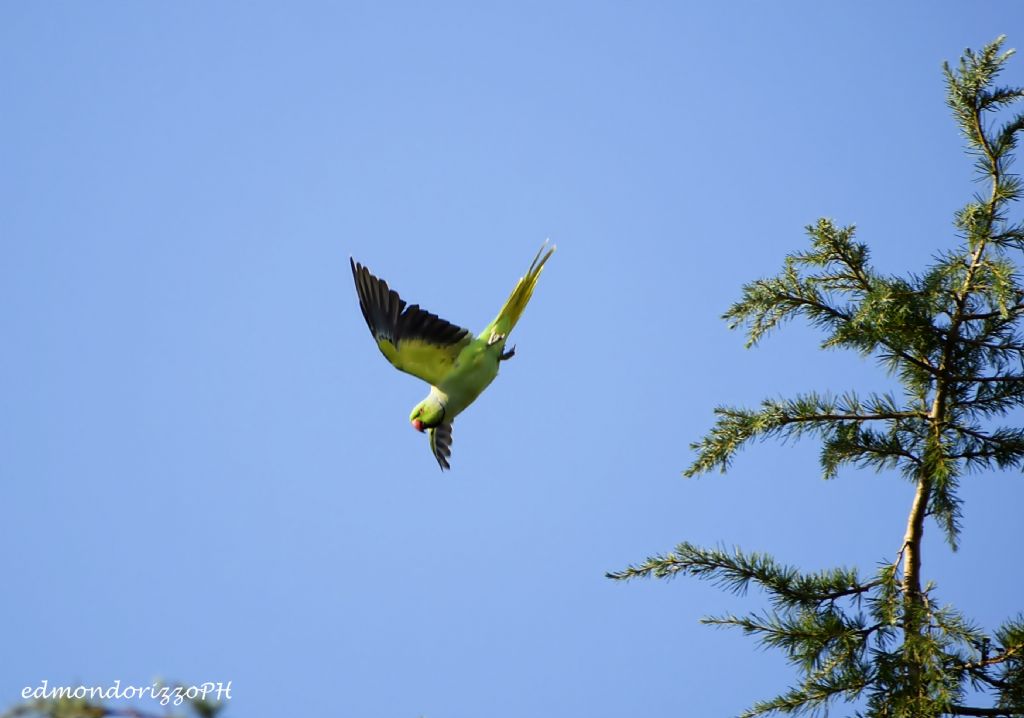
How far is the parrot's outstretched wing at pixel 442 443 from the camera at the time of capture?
8.57 metres

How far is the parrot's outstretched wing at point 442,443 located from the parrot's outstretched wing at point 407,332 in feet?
1.92

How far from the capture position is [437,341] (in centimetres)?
784

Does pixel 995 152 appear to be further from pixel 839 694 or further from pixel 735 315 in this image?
pixel 839 694

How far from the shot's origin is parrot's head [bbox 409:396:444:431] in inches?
323

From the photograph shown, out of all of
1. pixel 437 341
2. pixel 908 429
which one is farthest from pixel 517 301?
pixel 908 429

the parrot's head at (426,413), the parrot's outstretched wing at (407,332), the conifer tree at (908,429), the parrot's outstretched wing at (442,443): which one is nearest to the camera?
the conifer tree at (908,429)

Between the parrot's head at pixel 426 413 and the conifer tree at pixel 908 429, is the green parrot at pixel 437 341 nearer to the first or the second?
the parrot's head at pixel 426 413

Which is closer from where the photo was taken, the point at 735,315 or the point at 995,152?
the point at 995,152

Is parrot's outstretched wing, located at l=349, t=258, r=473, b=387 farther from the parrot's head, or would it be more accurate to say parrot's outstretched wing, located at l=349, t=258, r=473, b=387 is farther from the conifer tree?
the conifer tree

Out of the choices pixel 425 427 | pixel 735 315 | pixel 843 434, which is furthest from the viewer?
pixel 425 427

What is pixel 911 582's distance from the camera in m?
4.00

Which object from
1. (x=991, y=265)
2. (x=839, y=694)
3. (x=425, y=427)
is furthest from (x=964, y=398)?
(x=425, y=427)

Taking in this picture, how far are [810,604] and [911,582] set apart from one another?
0.38m

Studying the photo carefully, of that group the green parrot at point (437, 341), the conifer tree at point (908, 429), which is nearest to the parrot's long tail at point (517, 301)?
the green parrot at point (437, 341)
